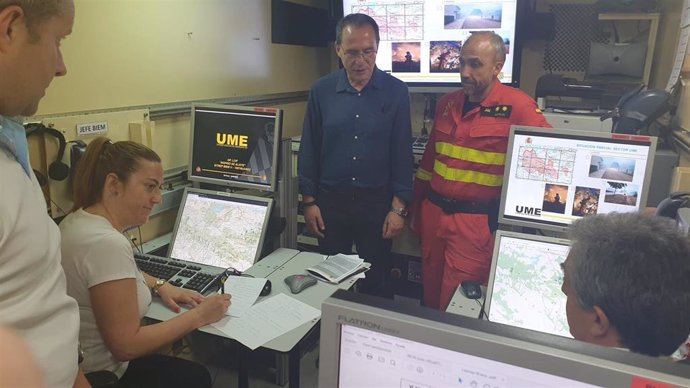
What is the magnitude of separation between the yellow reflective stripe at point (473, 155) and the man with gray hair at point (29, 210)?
161 centimetres

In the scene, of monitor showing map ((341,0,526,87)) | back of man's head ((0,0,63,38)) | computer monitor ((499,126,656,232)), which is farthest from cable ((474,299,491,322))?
monitor showing map ((341,0,526,87))

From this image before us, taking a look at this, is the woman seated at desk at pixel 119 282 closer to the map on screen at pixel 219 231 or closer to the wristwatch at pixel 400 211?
the map on screen at pixel 219 231

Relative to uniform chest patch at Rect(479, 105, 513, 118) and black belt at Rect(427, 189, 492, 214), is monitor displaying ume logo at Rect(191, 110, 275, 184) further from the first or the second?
uniform chest patch at Rect(479, 105, 513, 118)

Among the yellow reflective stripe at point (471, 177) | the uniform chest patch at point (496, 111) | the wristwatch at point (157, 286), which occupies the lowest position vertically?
the wristwatch at point (157, 286)

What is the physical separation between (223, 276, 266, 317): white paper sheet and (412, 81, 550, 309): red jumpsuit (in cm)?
85

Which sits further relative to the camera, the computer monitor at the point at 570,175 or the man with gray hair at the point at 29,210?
the computer monitor at the point at 570,175

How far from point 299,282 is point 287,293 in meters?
0.06

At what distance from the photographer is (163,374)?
1.70m

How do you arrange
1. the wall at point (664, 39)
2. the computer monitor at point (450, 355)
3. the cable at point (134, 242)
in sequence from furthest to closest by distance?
the wall at point (664, 39)
the cable at point (134, 242)
the computer monitor at point (450, 355)

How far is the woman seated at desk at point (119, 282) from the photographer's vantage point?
140 centimetres

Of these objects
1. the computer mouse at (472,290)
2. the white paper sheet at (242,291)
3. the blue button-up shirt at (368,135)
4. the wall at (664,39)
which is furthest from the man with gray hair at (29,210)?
the wall at (664,39)

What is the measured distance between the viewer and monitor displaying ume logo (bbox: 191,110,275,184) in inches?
91.0

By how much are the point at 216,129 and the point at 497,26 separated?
1.81 meters

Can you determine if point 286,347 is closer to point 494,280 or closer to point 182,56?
point 494,280
